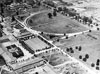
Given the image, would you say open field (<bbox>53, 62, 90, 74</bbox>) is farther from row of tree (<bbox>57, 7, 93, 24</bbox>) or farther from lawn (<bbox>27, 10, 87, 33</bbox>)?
row of tree (<bbox>57, 7, 93, 24</bbox>)

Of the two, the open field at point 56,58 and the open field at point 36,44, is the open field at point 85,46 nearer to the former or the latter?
the open field at point 56,58

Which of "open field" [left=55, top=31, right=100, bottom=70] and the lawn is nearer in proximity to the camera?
"open field" [left=55, top=31, right=100, bottom=70]

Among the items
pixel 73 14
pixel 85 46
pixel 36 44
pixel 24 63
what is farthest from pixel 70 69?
pixel 73 14

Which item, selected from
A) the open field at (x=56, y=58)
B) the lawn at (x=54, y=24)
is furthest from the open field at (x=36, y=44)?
the lawn at (x=54, y=24)

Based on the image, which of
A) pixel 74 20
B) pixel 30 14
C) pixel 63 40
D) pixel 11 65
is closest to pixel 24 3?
pixel 30 14

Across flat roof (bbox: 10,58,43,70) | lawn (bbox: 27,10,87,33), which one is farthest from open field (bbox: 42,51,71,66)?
lawn (bbox: 27,10,87,33)

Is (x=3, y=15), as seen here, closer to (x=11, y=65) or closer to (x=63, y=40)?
(x=63, y=40)

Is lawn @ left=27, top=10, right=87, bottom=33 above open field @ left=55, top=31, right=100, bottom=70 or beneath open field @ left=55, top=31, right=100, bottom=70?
above
